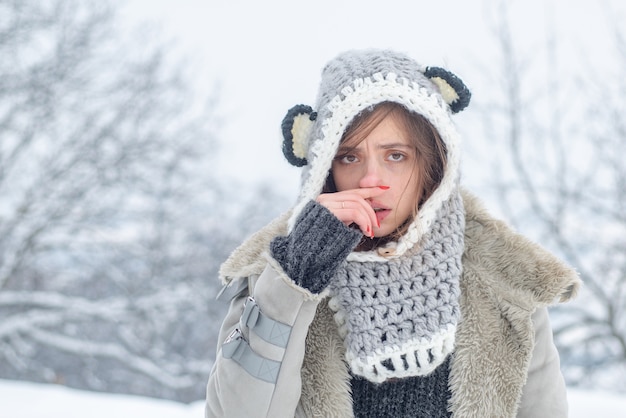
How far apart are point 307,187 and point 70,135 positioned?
9.32 m

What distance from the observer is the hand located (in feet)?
4.38

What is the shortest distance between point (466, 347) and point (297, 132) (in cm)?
67

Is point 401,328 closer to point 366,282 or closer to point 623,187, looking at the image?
point 366,282

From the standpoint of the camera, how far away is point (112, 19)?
397 inches

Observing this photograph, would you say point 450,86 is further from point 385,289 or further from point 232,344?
point 232,344

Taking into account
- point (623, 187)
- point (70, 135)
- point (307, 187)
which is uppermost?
point (307, 187)

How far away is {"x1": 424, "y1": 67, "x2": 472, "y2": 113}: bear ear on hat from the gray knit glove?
0.47 metres

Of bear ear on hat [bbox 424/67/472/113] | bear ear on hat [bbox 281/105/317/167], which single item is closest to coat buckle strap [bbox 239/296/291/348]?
bear ear on hat [bbox 281/105/317/167]

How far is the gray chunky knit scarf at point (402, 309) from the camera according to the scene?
1376mm

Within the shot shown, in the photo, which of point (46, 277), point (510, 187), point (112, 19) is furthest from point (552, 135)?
point (46, 277)

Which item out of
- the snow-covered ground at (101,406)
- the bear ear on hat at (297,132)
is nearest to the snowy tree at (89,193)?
the snow-covered ground at (101,406)

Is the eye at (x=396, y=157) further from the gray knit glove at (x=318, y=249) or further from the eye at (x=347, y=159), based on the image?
the gray knit glove at (x=318, y=249)

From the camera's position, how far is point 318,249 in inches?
51.3

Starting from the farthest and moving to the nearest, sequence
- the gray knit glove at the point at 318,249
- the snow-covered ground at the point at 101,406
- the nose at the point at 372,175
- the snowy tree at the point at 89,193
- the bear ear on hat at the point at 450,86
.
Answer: the snowy tree at the point at 89,193 < the snow-covered ground at the point at 101,406 < the bear ear on hat at the point at 450,86 < the nose at the point at 372,175 < the gray knit glove at the point at 318,249
